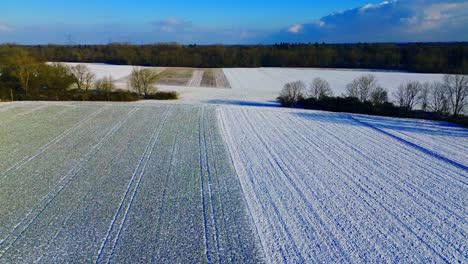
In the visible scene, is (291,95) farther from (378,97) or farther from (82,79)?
(82,79)

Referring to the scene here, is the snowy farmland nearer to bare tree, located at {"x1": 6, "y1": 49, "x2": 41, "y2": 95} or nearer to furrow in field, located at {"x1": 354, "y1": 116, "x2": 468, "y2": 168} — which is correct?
furrow in field, located at {"x1": 354, "y1": 116, "x2": 468, "y2": 168}

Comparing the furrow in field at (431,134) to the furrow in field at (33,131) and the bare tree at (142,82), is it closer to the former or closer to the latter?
the furrow in field at (33,131)

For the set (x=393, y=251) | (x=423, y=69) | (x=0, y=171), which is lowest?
(x=393, y=251)

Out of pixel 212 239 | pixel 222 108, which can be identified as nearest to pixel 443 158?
pixel 212 239

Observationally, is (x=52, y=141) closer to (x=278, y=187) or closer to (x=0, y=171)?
(x=0, y=171)

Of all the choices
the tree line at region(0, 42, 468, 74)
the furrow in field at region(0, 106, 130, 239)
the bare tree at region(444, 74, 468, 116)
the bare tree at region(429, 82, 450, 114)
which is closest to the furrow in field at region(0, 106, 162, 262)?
the furrow in field at region(0, 106, 130, 239)
